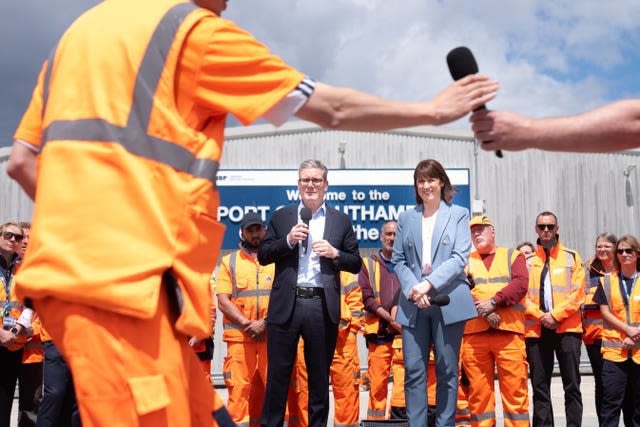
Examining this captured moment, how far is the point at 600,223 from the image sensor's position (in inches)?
630

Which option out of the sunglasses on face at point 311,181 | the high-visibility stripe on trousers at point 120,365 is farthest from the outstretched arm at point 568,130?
the sunglasses on face at point 311,181

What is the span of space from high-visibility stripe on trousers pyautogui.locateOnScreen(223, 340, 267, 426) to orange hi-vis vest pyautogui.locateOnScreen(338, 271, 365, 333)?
1146mm

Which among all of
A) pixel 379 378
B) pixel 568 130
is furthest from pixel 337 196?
pixel 568 130

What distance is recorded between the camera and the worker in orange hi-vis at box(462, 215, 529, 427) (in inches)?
287

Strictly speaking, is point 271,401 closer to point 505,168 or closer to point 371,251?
point 371,251

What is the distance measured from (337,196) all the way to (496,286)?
7.39 meters

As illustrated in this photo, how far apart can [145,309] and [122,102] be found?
597 millimetres

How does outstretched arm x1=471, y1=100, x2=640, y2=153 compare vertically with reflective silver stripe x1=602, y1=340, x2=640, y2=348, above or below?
above

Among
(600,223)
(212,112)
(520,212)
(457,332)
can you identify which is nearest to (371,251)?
(520,212)

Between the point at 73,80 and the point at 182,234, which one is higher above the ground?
the point at 73,80

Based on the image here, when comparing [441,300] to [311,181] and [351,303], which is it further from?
[351,303]

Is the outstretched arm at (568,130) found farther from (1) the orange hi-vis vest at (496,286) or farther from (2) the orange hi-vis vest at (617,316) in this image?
(2) the orange hi-vis vest at (617,316)

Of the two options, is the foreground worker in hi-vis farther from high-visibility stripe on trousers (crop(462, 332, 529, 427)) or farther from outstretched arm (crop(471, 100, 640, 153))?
high-visibility stripe on trousers (crop(462, 332, 529, 427))

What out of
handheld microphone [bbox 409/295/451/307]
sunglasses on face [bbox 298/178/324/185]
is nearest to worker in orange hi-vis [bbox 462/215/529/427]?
handheld microphone [bbox 409/295/451/307]
